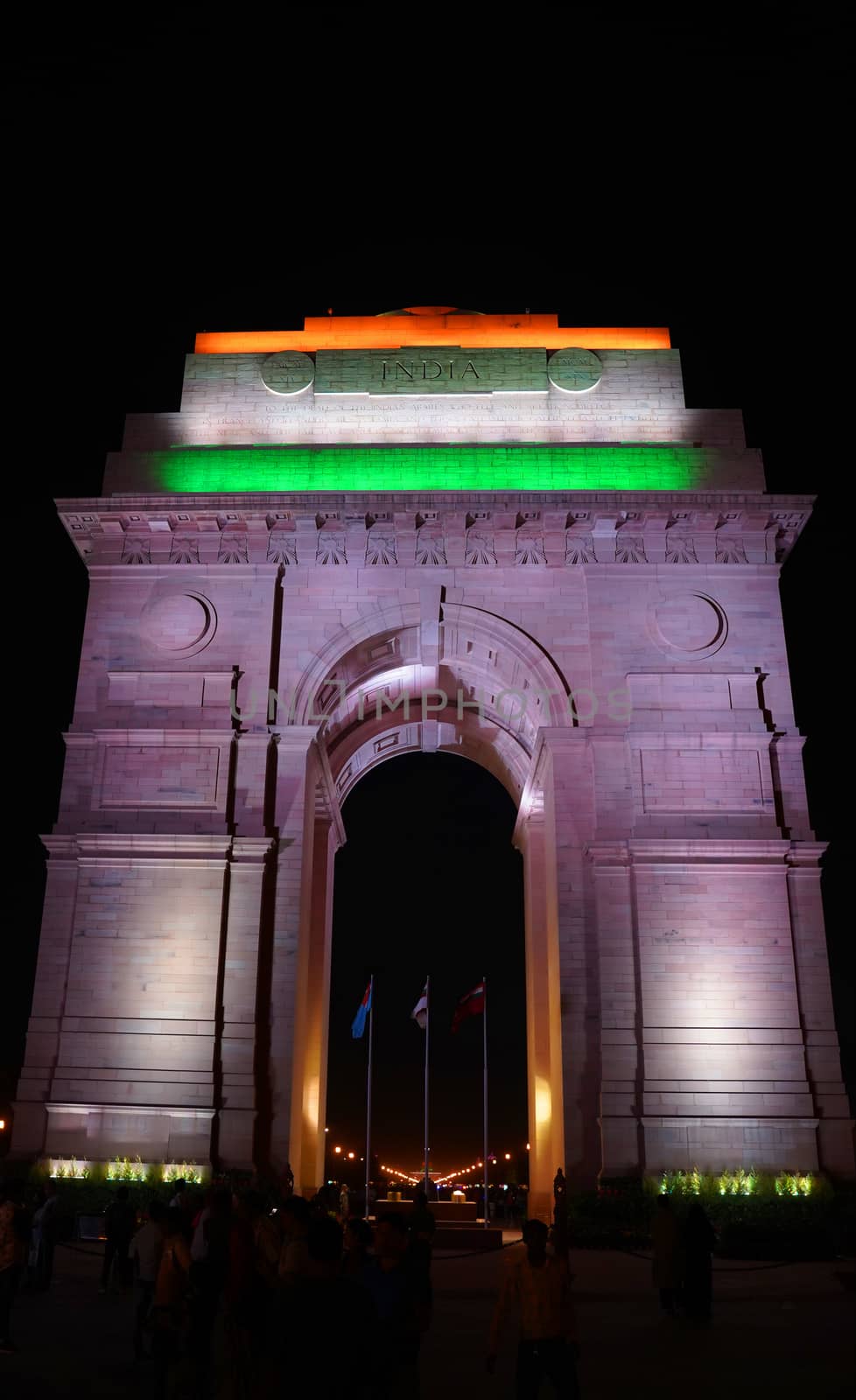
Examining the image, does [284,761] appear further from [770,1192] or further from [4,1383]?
[4,1383]

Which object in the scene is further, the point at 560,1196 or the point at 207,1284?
the point at 560,1196

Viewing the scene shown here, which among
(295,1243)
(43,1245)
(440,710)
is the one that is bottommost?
(43,1245)

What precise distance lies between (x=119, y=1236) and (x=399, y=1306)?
11047 mm

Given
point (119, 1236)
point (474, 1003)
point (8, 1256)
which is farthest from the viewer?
point (474, 1003)

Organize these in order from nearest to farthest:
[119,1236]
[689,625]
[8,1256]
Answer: [8,1256] < [119,1236] < [689,625]

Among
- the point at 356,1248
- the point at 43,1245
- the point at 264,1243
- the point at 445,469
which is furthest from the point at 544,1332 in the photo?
the point at 445,469

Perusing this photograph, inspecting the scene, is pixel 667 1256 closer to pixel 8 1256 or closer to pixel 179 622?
pixel 8 1256

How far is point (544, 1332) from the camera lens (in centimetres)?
842

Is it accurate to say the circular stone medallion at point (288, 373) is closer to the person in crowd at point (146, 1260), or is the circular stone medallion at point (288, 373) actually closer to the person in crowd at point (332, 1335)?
the person in crowd at point (146, 1260)

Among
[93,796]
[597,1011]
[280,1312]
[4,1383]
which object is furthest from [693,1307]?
[93,796]

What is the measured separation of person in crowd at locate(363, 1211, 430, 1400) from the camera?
741 centimetres

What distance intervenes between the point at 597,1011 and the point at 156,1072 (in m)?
9.48

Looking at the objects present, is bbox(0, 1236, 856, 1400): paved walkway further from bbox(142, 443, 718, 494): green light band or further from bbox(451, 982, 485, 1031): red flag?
bbox(142, 443, 718, 494): green light band

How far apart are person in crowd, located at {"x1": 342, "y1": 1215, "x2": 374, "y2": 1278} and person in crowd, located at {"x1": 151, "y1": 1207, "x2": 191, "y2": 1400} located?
1385 mm
